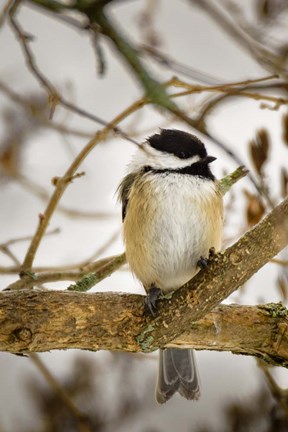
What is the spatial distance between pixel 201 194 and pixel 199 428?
3.82ft

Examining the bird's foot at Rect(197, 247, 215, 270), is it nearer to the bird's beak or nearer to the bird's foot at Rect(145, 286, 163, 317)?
the bird's foot at Rect(145, 286, 163, 317)

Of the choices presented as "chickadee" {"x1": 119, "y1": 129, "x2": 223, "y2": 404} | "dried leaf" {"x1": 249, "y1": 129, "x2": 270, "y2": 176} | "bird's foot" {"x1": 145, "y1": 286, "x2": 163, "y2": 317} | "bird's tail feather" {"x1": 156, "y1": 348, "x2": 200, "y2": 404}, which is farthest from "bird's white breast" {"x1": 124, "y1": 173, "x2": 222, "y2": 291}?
"dried leaf" {"x1": 249, "y1": 129, "x2": 270, "y2": 176}

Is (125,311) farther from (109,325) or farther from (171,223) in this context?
(171,223)

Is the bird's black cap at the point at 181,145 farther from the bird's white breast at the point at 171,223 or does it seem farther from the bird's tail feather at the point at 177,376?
the bird's tail feather at the point at 177,376

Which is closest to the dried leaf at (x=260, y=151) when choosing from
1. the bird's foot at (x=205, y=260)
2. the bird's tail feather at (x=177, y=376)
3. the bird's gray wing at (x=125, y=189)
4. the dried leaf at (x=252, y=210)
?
the bird's foot at (x=205, y=260)

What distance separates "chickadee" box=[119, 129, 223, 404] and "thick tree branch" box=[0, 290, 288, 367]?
208mm

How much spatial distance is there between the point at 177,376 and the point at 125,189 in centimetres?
69

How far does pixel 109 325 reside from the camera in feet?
5.57

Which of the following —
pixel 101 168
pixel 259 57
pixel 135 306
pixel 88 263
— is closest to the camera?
pixel 259 57

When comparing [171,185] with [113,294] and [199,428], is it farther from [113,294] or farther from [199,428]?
[199,428]

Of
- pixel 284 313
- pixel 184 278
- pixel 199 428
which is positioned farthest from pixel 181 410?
pixel 284 313

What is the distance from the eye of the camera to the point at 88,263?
216cm

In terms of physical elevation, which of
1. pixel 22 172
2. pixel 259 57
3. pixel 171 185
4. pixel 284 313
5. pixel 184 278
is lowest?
pixel 259 57

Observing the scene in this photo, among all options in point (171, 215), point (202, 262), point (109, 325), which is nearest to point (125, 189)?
point (171, 215)
